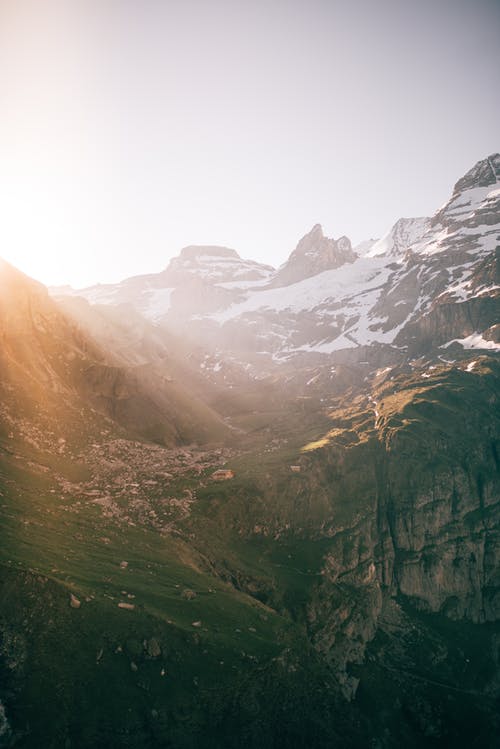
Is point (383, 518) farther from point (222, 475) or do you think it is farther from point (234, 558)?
point (234, 558)

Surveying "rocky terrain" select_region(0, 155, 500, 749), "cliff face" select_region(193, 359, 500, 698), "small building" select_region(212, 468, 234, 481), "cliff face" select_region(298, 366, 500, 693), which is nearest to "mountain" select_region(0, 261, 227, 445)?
"rocky terrain" select_region(0, 155, 500, 749)

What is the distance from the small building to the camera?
9173 cm

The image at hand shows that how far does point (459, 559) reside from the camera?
115 meters

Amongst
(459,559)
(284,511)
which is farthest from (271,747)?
(459,559)

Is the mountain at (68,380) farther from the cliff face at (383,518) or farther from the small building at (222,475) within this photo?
the cliff face at (383,518)

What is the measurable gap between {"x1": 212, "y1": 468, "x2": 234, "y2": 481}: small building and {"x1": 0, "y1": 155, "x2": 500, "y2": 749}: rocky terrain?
0.64 meters

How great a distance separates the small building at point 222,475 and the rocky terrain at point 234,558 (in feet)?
2.09

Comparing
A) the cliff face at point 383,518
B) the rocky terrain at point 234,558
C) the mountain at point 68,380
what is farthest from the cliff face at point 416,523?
the mountain at point 68,380

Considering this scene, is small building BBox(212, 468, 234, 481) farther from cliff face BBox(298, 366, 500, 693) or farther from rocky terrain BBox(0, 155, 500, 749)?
cliff face BBox(298, 366, 500, 693)

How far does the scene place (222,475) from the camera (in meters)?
92.7

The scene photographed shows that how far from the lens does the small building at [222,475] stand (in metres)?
91.7

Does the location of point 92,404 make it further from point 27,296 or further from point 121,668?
point 121,668

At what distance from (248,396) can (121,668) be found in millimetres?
149306

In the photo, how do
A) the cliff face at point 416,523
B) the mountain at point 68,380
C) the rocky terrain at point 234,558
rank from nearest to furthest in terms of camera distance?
the rocky terrain at point 234,558 < the mountain at point 68,380 < the cliff face at point 416,523
